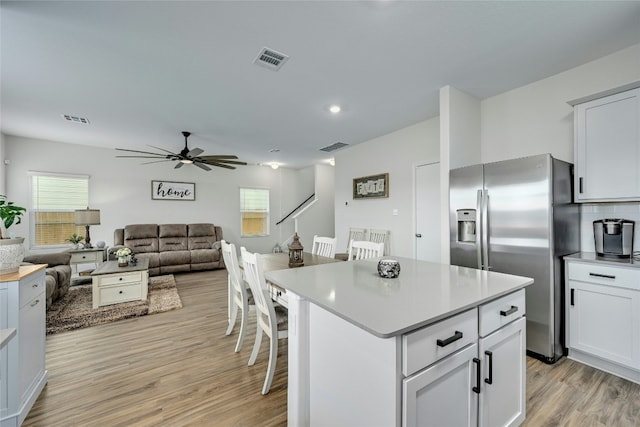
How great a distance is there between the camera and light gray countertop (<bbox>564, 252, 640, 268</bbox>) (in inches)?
79.2

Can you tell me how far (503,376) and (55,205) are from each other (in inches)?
295

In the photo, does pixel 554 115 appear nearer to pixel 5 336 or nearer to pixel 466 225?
pixel 466 225

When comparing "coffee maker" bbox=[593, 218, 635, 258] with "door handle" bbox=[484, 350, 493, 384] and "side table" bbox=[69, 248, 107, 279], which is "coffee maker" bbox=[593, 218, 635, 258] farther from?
"side table" bbox=[69, 248, 107, 279]

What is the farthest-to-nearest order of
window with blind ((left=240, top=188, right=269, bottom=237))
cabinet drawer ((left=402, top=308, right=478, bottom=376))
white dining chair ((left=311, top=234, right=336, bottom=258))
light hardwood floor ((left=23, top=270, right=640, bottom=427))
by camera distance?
window with blind ((left=240, top=188, right=269, bottom=237)) → white dining chair ((left=311, top=234, right=336, bottom=258)) → light hardwood floor ((left=23, top=270, right=640, bottom=427)) → cabinet drawer ((left=402, top=308, right=478, bottom=376))

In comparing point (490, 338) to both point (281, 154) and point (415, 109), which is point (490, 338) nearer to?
point (415, 109)

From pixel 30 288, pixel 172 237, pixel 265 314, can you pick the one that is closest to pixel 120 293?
pixel 30 288

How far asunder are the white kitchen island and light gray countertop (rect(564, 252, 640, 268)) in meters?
1.29

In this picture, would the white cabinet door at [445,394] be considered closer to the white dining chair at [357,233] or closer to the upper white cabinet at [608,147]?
the upper white cabinet at [608,147]

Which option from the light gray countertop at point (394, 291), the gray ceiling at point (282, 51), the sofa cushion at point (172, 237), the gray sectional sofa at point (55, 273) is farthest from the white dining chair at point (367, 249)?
the sofa cushion at point (172, 237)

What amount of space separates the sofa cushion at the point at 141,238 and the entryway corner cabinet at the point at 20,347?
13.7 feet

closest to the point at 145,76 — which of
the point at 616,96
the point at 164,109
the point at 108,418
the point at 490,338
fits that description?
the point at 164,109

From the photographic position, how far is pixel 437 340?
100 centimetres

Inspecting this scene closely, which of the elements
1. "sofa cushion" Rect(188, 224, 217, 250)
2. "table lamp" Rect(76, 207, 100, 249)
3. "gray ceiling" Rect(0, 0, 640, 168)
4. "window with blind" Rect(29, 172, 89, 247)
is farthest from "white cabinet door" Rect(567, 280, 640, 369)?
"window with blind" Rect(29, 172, 89, 247)

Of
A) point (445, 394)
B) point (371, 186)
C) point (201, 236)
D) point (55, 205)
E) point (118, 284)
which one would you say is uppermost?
point (371, 186)
